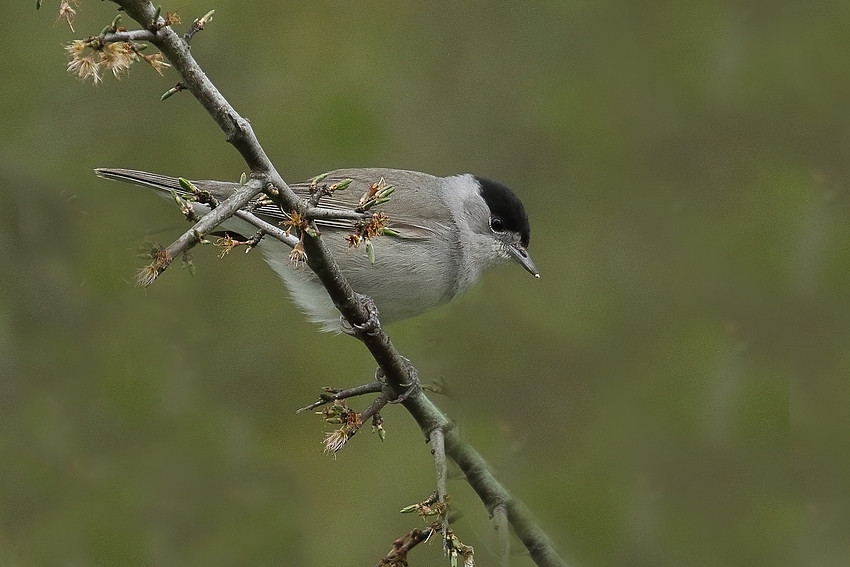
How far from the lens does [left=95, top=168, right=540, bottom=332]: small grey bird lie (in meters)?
5.05

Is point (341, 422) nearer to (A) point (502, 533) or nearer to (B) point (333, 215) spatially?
(A) point (502, 533)

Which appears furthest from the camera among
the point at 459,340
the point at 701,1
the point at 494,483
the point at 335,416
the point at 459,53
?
the point at 459,53

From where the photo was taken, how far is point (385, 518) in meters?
5.32

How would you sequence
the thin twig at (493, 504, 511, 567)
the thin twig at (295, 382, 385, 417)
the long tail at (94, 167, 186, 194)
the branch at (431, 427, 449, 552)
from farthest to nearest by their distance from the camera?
the long tail at (94, 167, 186, 194), the thin twig at (295, 382, 385, 417), the thin twig at (493, 504, 511, 567), the branch at (431, 427, 449, 552)

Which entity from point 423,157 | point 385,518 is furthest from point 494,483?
point 423,157

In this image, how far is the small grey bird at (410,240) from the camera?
16.6 ft

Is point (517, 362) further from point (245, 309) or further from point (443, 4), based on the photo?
point (443, 4)

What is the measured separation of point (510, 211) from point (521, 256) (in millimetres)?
286

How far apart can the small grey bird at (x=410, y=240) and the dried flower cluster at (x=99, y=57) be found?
234 cm

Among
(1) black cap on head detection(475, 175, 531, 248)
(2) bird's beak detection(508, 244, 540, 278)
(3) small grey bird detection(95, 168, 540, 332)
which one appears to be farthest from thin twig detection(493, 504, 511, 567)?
(1) black cap on head detection(475, 175, 531, 248)

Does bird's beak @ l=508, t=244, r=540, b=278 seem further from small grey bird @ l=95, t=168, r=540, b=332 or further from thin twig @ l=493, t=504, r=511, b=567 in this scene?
thin twig @ l=493, t=504, r=511, b=567

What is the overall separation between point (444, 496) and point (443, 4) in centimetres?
477

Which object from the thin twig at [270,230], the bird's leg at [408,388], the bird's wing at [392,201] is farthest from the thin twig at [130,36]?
the bird's wing at [392,201]

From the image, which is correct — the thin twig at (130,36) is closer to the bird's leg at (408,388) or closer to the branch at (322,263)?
the branch at (322,263)
